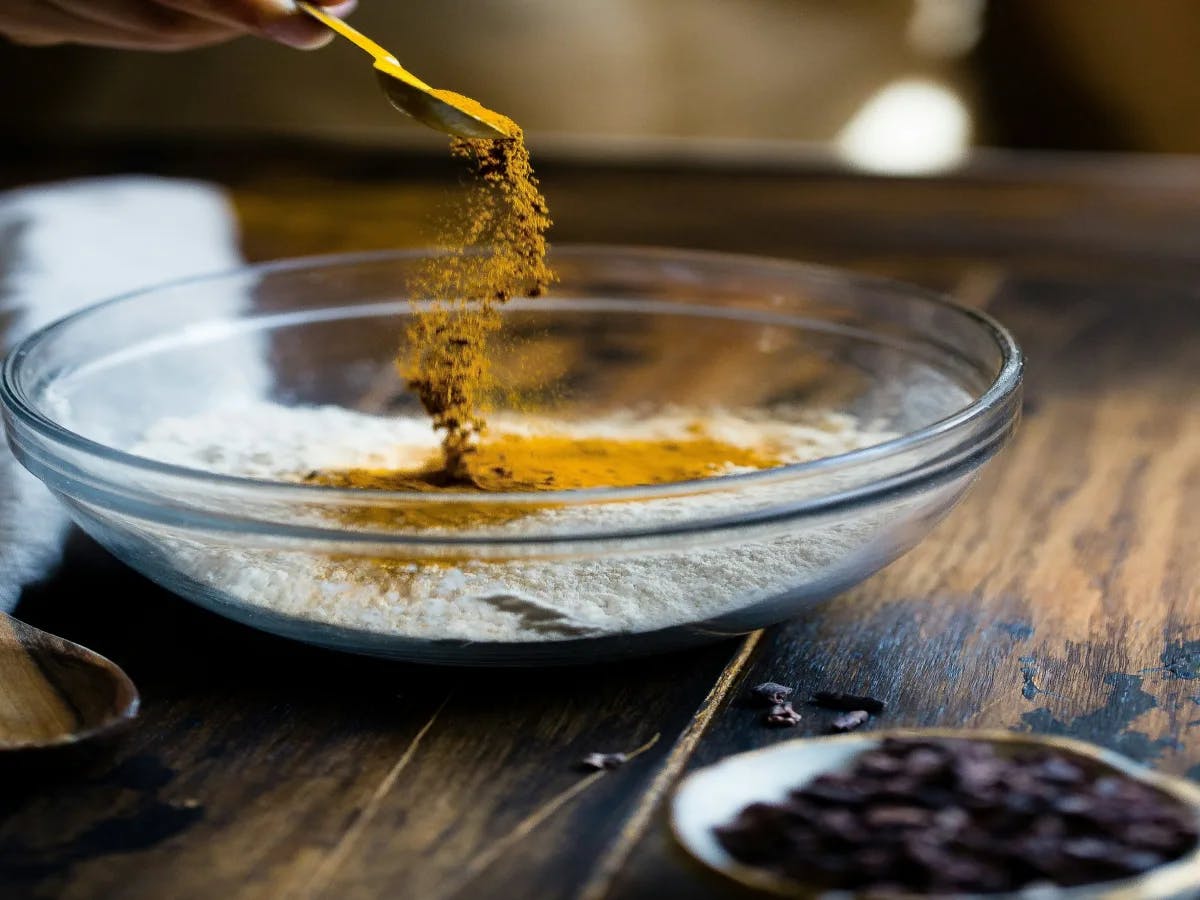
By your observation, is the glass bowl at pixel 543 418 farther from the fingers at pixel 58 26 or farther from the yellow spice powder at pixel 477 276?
the fingers at pixel 58 26

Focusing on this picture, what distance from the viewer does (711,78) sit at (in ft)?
10.0

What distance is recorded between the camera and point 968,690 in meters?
0.78

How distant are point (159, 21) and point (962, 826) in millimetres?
885

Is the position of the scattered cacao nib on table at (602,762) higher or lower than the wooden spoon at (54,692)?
higher

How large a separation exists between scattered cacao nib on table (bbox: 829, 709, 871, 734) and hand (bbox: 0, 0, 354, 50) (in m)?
0.61

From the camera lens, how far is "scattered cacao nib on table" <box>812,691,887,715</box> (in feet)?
2.49

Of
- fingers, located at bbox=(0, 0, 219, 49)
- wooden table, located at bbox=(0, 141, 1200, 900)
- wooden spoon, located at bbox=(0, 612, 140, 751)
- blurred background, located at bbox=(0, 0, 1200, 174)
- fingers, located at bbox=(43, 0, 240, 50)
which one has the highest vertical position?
blurred background, located at bbox=(0, 0, 1200, 174)

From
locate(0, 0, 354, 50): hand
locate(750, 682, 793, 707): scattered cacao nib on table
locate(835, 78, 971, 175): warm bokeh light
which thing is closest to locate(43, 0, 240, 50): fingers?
locate(0, 0, 354, 50): hand

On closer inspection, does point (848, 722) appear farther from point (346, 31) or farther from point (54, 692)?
point (346, 31)

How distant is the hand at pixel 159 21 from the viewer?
40.3 inches

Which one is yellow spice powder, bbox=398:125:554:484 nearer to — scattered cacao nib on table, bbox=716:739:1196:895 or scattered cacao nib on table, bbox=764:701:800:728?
scattered cacao nib on table, bbox=764:701:800:728

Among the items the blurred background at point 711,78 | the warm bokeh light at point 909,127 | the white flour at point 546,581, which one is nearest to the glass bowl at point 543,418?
the white flour at point 546,581

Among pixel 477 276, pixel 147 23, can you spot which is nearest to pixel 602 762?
pixel 477 276

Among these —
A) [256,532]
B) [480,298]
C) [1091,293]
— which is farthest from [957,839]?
[1091,293]
